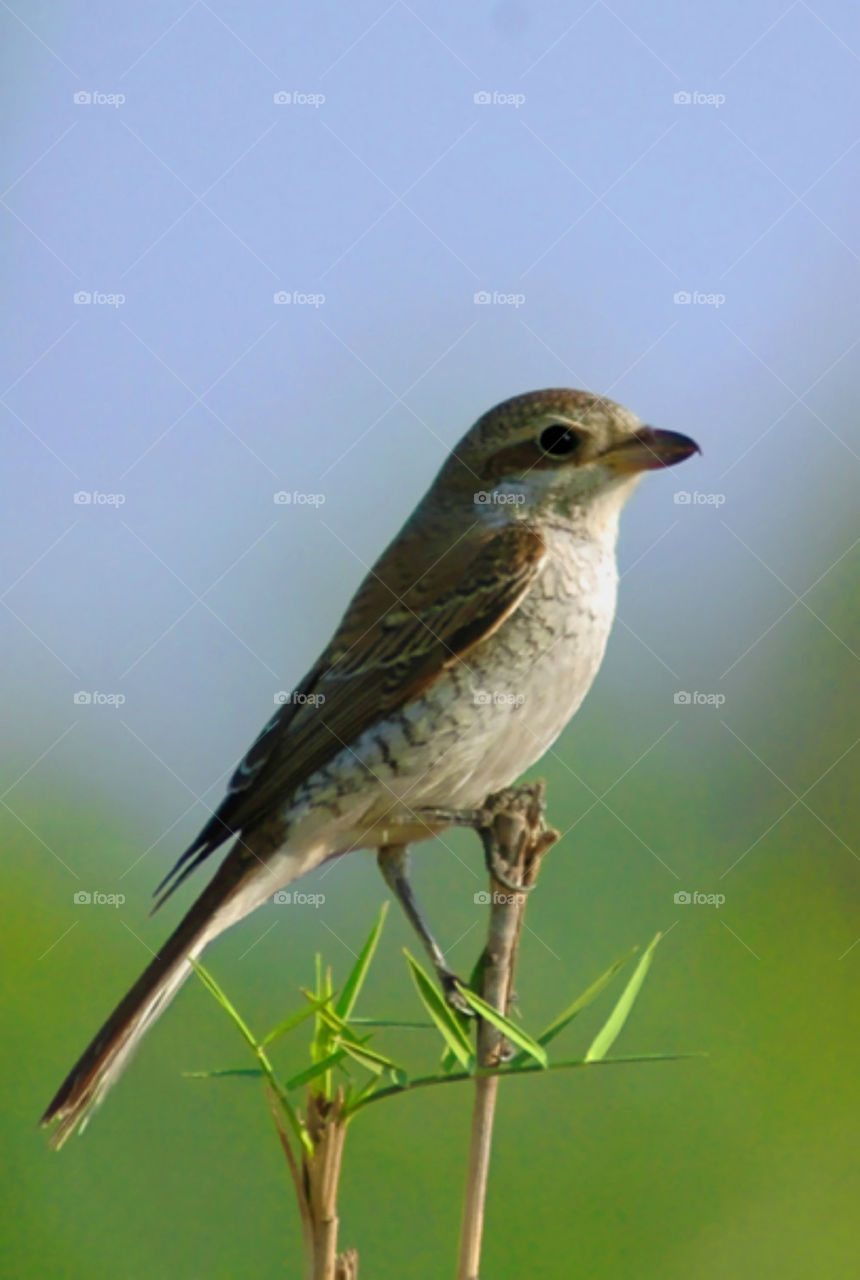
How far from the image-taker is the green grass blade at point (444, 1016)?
1.22 metres

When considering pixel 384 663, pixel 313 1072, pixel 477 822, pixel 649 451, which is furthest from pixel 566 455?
pixel 313 1072

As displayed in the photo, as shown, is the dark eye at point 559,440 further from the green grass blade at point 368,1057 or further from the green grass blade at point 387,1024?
the green grass blade at point 368,1057

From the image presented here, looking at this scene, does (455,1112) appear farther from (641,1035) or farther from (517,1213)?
(641,1035)

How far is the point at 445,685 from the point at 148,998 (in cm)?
94

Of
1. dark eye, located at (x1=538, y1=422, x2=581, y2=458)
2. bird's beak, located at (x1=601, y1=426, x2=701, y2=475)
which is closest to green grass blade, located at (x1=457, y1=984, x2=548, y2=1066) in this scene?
bird's beak, located at (x1=601, y1=426, x2=701, y2=475)

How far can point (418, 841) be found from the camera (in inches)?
130

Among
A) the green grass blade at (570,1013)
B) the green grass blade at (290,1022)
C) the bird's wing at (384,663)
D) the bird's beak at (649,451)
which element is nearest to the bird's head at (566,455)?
the bird's beak at (649,451)

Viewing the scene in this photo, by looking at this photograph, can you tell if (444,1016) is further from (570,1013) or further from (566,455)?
(566,455)

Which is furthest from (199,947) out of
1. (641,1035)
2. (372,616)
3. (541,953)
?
(641,1035)

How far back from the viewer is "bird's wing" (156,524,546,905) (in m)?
3.20

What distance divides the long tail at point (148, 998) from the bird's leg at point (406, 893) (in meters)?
0.31

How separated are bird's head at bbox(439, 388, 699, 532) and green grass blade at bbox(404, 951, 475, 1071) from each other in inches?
88.2

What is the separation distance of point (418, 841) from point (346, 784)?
0.25 metres

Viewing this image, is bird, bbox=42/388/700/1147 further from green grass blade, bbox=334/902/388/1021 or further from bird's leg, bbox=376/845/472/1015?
green grass blade, bbox=334/902/388/1021
